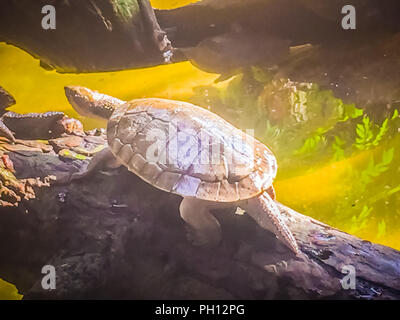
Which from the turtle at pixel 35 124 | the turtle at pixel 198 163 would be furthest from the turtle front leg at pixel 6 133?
the turtle at pixel 198 163

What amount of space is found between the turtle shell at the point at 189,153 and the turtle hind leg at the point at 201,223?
0.10 metres

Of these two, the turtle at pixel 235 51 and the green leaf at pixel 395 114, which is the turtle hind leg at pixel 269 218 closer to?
the turtle at pixel 235 51

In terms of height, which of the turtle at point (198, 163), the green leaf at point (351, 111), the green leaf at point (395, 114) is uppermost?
the green leaf at point (351, 111)

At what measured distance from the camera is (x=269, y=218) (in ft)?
4.31

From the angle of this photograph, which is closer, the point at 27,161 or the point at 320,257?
the point at 320,257

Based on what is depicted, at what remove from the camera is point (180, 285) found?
126cm

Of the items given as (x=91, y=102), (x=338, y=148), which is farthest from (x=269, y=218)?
(x=338, y=148)

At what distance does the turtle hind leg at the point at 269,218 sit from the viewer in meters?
1.30

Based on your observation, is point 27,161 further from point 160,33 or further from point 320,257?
point 320,257

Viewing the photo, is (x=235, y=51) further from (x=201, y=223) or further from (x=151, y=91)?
(x=201, y=223)

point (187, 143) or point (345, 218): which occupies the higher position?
point (187, 143)

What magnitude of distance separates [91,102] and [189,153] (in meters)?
0.81
